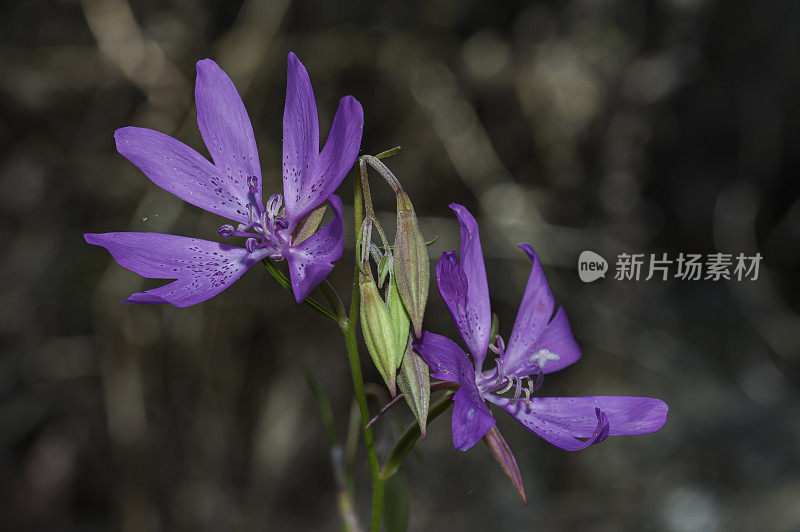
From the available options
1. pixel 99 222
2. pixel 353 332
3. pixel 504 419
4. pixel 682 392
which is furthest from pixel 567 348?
pixel 99 222

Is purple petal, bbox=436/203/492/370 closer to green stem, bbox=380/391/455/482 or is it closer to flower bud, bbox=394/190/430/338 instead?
flower bud, bbox=394/190/430/338

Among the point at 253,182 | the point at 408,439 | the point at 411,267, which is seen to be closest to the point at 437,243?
the point at 253,182

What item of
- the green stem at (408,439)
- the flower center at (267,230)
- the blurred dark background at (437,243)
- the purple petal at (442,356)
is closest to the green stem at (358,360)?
the green stem at (408,439)

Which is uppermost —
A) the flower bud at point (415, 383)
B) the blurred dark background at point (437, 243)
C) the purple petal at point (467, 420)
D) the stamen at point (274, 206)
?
the stamen at point (274, 206)

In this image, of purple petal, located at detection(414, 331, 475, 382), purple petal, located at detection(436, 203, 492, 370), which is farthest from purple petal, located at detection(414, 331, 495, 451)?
purple petal, located at detection(436, 203, 492, 370)

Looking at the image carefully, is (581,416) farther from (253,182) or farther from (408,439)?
(253,182)

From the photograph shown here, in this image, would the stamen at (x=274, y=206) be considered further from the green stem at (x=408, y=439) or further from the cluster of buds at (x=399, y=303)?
the green stem at (x=408, y=439)

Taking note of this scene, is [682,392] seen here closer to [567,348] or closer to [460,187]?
[460,187]
